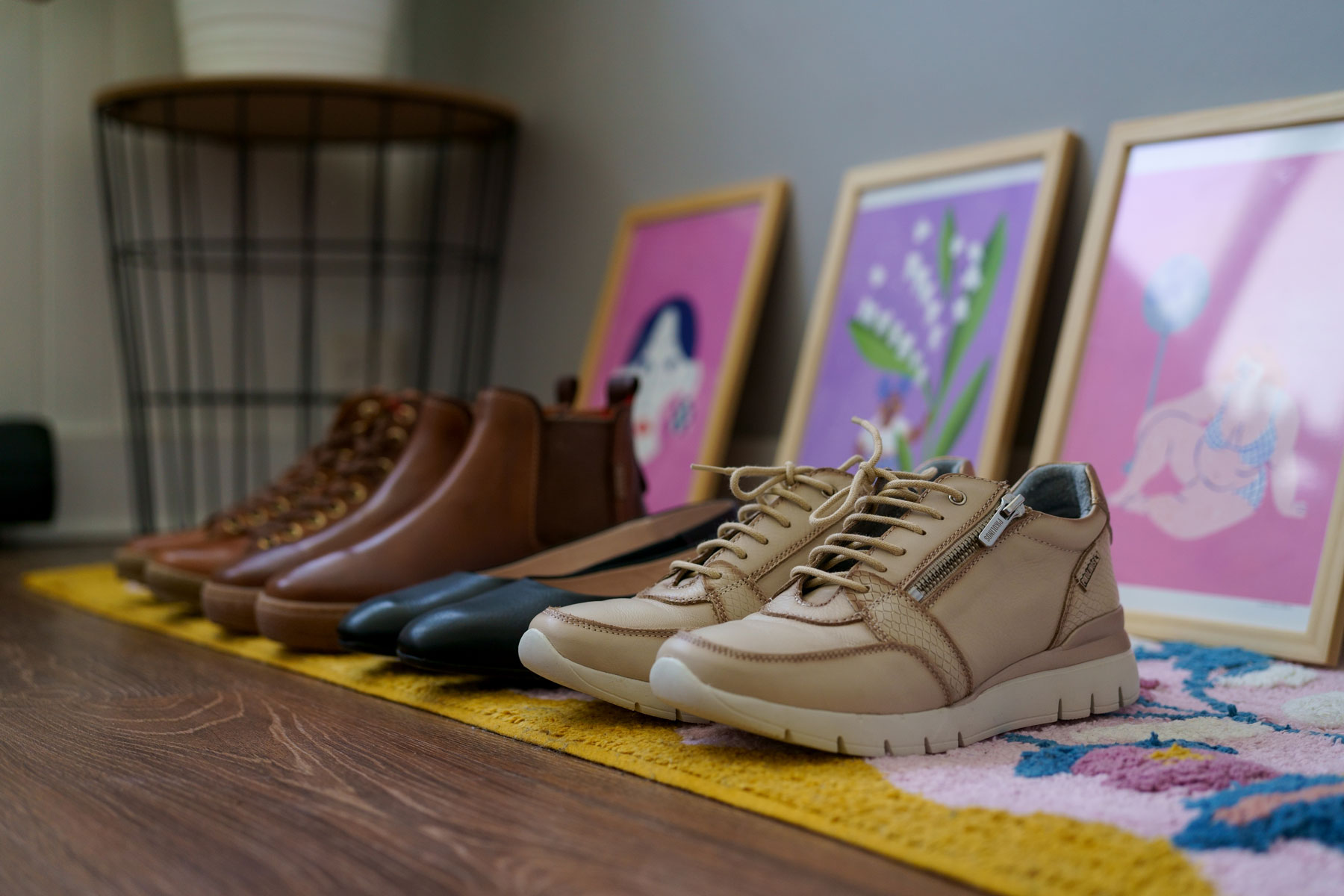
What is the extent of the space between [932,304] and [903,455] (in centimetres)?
20

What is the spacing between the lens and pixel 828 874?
20.5 inches

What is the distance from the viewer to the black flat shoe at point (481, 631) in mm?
829

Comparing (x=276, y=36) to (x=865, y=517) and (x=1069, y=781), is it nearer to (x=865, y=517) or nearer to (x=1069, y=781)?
(x=865, y=517)

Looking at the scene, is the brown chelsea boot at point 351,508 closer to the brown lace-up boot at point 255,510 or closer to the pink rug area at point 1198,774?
the brown lace-up boot at point 255,510

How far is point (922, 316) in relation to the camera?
1.42 m

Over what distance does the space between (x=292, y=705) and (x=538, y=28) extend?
1.64 m

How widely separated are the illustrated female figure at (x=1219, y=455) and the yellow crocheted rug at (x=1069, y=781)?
20 cm

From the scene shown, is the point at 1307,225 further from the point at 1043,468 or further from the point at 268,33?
the point at 268,33

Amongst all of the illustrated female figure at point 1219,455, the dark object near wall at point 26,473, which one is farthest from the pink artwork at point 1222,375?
the dark object near wall at point 26,473

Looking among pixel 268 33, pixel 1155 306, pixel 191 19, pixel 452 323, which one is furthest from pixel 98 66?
pixel 1155 306

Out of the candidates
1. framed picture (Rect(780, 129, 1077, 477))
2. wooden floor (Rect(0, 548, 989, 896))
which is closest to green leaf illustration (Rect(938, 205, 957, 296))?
framed picture (Rect(780, 129, 1077, 477))

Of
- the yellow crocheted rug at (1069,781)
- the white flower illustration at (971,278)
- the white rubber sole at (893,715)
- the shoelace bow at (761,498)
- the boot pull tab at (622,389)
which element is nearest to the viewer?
the yellow crocheted rug at (1069,781)

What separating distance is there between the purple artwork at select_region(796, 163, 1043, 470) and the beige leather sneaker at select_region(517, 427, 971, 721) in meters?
0.56

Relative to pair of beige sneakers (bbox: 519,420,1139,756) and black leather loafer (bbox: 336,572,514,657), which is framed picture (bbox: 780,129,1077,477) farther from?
black leather loafer (bbox: 336,572,514,657)
